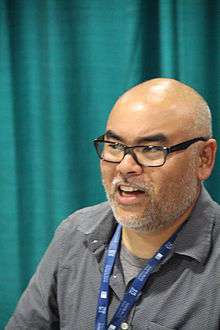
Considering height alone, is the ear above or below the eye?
below

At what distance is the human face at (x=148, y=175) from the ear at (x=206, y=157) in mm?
32

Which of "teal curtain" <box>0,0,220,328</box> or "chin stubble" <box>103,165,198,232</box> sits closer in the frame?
"chin stubble" <box>103,165,198,232</box>

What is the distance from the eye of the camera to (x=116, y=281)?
136 cm

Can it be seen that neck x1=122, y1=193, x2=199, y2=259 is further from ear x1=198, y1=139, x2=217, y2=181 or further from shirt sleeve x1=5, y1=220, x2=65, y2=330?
shirt sleeve x1=5, y1=220, x2=65, y2=330

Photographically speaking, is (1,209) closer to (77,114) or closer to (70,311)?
(77,114)

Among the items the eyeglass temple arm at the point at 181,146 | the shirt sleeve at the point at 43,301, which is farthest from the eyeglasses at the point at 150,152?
the shirt sleeve at the point at 43,301

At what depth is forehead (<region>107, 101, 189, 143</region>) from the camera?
127 cm

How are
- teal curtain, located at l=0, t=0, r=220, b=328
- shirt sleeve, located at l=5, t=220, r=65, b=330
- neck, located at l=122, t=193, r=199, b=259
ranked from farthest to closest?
teal curtain, located at l=0, t=0, r=220, b=328, shirt sleeve, located at l=5, t=220, r=65, b=330, neck, located at l=122, t=193, r=199, b=259

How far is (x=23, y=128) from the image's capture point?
2.06 metres

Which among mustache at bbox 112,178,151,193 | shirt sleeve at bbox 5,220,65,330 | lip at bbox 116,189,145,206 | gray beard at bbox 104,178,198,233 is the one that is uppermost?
mustache at bbox 112,178,151,193

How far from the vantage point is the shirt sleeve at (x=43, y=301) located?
150cm

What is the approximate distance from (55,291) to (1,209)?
72 centimetres

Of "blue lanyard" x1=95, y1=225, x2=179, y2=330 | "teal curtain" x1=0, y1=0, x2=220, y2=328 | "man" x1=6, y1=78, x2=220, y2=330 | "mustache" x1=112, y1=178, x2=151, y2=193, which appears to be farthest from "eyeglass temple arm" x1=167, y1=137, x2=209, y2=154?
"teal curtain" x1=0, y1=0, x2=220, y2=328

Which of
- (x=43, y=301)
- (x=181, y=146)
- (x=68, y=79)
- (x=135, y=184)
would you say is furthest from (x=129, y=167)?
(x=68, y=79)
